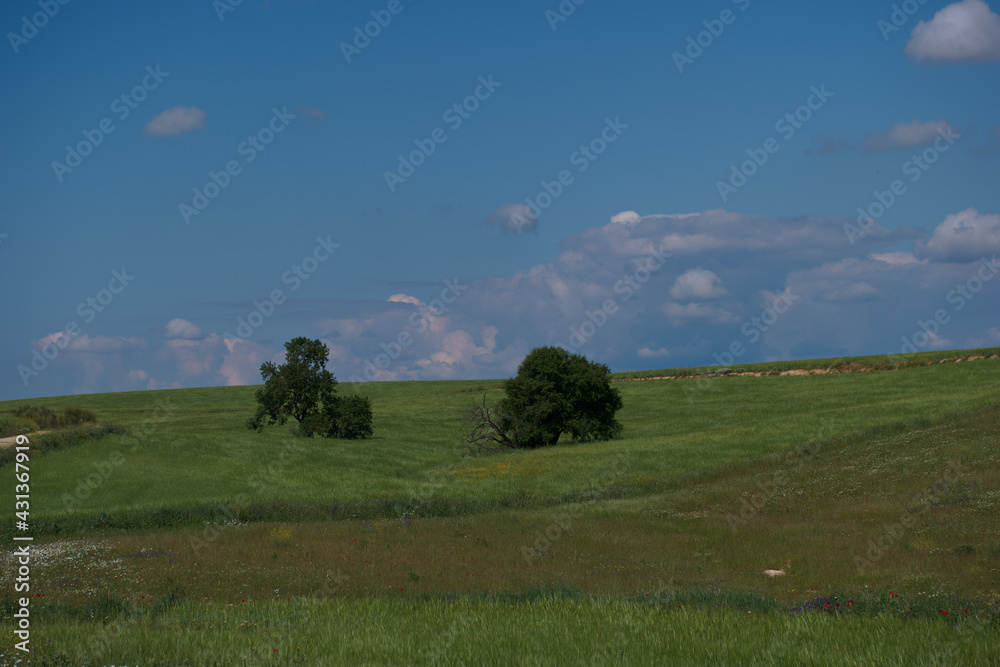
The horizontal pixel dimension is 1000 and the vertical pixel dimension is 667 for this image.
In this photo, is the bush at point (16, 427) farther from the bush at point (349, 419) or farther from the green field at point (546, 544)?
the bush at point (349, 419)

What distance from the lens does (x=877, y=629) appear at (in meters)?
9.48

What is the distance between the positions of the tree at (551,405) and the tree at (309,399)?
10.8 meters

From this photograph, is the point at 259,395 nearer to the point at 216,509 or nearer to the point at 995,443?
the point at 216,509

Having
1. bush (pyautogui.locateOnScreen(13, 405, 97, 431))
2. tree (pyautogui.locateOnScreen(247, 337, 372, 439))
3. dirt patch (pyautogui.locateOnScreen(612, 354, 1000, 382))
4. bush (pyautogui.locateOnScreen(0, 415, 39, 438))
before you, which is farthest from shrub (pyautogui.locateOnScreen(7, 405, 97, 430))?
dirt patch (pyautogui.locateOnScreen(612, 354, 1000, 382))

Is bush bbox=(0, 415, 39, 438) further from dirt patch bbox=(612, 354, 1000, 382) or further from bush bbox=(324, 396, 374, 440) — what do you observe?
dirt patch bbox=(612, 354, 1000, 382)

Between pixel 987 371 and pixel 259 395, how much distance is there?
67.5 m

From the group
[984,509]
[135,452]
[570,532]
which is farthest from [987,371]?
[135,452]

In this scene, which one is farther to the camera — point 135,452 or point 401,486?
point 135,452

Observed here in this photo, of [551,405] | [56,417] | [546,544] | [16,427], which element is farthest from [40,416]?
[546,544]

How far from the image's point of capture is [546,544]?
24672 millimetres

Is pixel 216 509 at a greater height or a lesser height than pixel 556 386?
lesser

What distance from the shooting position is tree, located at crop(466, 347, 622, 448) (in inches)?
2315

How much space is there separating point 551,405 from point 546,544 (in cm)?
3342

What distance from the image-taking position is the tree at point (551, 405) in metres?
58.8
